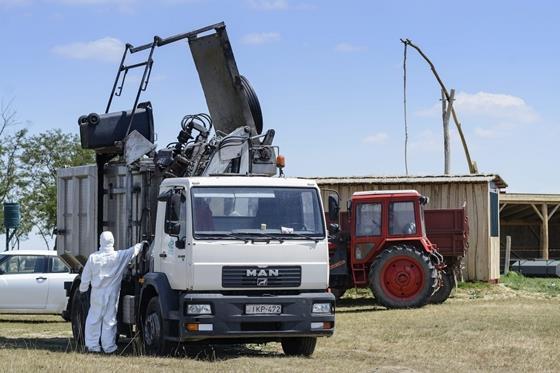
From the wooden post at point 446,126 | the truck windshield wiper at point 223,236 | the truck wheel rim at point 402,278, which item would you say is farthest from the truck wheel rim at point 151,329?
the wooden post at point 446,126

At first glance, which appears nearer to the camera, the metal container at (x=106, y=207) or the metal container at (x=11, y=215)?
the metal container at (x=106, y=207)

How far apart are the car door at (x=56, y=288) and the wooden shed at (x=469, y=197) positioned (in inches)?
329

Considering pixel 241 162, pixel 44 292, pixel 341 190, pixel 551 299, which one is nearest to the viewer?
pixel 241 162

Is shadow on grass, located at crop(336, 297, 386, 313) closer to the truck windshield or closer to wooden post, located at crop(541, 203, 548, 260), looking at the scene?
the truck windshield

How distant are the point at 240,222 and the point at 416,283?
10.0m

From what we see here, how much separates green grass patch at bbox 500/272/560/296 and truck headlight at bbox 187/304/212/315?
15.6 meters

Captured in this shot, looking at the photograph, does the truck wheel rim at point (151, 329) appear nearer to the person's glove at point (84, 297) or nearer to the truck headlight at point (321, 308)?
the person's glove at point (84, 297)

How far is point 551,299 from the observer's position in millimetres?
26688

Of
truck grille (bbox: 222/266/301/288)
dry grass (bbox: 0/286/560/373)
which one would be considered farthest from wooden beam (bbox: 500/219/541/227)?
truck grille (bbox: 222/266/301/288)

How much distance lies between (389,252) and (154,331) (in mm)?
9616

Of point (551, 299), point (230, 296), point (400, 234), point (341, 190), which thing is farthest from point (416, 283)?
point (230, 296)

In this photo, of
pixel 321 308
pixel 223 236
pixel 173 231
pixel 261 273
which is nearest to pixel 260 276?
pixel 261 273

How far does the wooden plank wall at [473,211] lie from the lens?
95.6ft

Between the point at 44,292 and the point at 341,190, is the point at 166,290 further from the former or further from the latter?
the point at 341,190
